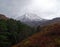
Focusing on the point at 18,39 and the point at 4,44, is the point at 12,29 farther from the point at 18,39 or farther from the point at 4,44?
the point at 4,44

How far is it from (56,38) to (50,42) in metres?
5.26

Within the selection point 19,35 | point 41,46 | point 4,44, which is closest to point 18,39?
point 19,35

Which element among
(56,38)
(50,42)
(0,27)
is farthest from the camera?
(0,27)

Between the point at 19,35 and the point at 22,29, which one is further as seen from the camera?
the point at 22,29

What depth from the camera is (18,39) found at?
70.1 m

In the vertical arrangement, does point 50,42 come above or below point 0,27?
below

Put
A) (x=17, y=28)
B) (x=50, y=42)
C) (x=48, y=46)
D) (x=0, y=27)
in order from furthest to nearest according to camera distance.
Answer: (x=17, y=28)
(x=0, y=27)
(x=50, y=42)
(x=48, y=46)

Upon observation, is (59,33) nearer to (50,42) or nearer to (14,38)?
(50,42)

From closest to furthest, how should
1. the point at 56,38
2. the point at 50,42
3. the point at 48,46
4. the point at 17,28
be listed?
the point at 48,46, the point at 50,42, the point at 56,38, the point at 17,28

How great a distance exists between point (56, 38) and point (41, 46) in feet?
33.3

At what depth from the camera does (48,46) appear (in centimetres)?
4609

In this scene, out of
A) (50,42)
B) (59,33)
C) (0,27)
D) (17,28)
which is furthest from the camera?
(17,28)

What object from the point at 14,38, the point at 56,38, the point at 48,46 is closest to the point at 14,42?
the point at 14,38

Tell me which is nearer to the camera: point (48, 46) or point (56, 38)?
point (48, 46)
